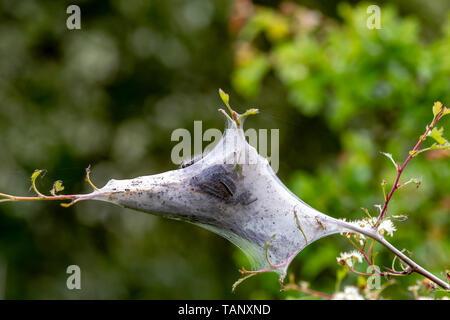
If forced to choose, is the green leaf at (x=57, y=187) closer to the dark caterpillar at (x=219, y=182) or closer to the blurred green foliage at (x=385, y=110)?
the dark caterpillar at (x=219, y=182)

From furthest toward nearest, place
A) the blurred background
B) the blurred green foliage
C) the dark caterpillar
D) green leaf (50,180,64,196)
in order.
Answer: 1. the blurred background
2. the blurred green foliage
3. the dark caterpillar
4. green leaf (50,180,64,196)

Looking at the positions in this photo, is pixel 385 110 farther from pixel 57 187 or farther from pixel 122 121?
pixel 122 121

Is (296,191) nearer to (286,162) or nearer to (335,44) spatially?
(335,44)

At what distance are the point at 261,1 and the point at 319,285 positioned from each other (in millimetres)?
4096

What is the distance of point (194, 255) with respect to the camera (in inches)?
259

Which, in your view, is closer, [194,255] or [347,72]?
[347,72]

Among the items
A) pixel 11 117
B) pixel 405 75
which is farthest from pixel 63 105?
pixel 405 75

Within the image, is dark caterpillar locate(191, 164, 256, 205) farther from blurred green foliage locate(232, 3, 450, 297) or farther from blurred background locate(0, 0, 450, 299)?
blurred background locate(0, 0, 450, 299)

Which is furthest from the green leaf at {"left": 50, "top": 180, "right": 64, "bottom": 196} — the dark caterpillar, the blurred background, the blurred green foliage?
the blurred background

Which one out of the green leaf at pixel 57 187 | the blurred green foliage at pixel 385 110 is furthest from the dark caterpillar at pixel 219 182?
the blurred green foliage at pixel 385 110

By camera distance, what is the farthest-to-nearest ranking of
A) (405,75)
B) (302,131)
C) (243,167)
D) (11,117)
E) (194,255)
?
(194,255) < (302,131) < (11,117) < (405,75) < (243,167)

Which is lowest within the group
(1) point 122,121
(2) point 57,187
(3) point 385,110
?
(2) point 57,187

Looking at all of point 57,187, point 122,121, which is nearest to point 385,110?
point 57,187

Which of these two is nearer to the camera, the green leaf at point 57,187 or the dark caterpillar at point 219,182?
the green leaf at point 57,187
